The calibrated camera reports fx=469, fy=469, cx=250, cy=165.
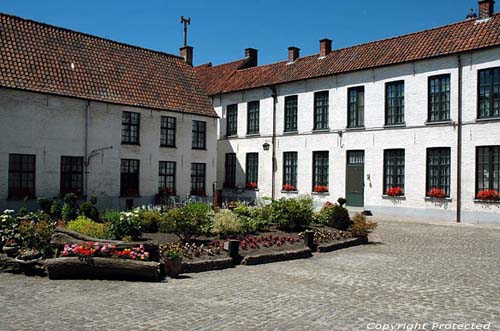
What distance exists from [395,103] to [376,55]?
298cm

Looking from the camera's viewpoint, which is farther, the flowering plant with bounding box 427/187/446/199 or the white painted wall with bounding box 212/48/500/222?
the flowering plant with bounding box 427/187/446/199

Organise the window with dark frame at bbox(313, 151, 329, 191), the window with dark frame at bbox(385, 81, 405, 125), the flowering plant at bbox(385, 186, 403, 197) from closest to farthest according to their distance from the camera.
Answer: the flowering plant at bbox(385, 186, 403, 197), the window with dark frame at bbox(385, 81, 405, 125), the window with dark frame at bbox(313, 151, 329, 191)

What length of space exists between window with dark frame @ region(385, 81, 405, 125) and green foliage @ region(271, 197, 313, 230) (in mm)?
10182

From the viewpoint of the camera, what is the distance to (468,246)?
14.2 metres

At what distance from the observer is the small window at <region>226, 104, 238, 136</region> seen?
31578 mm

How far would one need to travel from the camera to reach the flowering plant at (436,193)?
2134cm

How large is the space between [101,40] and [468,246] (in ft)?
65.9

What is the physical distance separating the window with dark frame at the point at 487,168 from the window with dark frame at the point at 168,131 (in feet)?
49.0

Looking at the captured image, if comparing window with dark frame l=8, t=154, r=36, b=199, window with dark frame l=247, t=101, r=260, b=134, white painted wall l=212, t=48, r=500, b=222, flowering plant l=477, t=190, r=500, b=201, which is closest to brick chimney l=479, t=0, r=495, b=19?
white painted wall l=212, t=48, r=500, b=222

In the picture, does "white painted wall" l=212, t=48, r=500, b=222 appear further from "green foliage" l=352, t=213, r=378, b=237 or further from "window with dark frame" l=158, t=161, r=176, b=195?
"green foliage" l=352, t=213, r=378, b=237

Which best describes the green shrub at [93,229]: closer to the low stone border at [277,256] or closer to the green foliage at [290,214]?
the low stone border at [277,256]

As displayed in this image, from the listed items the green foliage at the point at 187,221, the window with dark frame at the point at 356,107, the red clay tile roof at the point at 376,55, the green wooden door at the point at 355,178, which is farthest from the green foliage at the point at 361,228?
the window with dark frame at the point at 356,107

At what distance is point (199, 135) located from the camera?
26.7 m

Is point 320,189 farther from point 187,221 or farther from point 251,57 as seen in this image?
point 187,221
